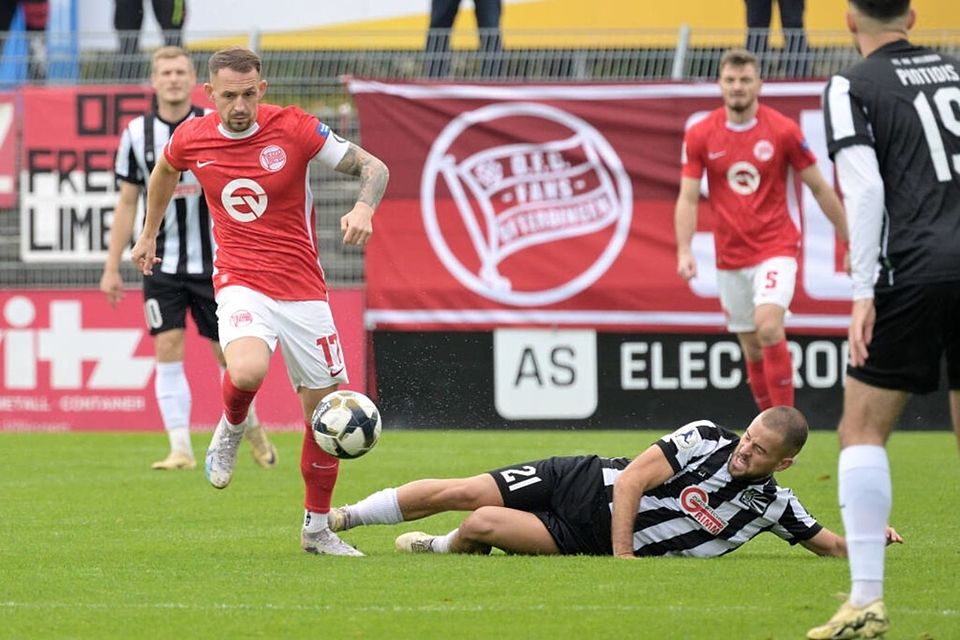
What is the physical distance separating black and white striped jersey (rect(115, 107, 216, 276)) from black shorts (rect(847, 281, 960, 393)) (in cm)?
682

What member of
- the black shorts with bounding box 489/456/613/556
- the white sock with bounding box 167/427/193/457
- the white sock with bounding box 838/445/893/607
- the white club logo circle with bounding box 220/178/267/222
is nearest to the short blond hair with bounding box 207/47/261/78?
the white club logo circle with bounding box 220/178/267/222

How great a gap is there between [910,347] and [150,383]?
1087 cm

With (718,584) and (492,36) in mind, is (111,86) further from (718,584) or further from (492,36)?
(718,584)

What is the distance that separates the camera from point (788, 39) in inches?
613

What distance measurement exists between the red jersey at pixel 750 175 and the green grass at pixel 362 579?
1.81m

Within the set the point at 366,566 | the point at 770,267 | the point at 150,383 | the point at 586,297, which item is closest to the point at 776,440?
the point at 366,566

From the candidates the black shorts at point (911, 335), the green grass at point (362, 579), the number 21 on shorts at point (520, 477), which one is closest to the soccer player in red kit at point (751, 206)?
the green grass at point (362, 579)

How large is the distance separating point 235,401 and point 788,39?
8988 mm

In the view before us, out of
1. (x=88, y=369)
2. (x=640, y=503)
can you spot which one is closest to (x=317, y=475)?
(x=640, y=503)

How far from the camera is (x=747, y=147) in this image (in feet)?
39.4

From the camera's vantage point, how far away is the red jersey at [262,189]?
7.95 m

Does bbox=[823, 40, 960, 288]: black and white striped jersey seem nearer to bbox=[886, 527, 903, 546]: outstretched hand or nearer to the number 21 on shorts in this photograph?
bbox=[886, 527, 903, 546]: outstretched hand

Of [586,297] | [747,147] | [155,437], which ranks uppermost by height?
[747,147]

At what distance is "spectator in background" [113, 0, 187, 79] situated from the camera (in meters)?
16.5
